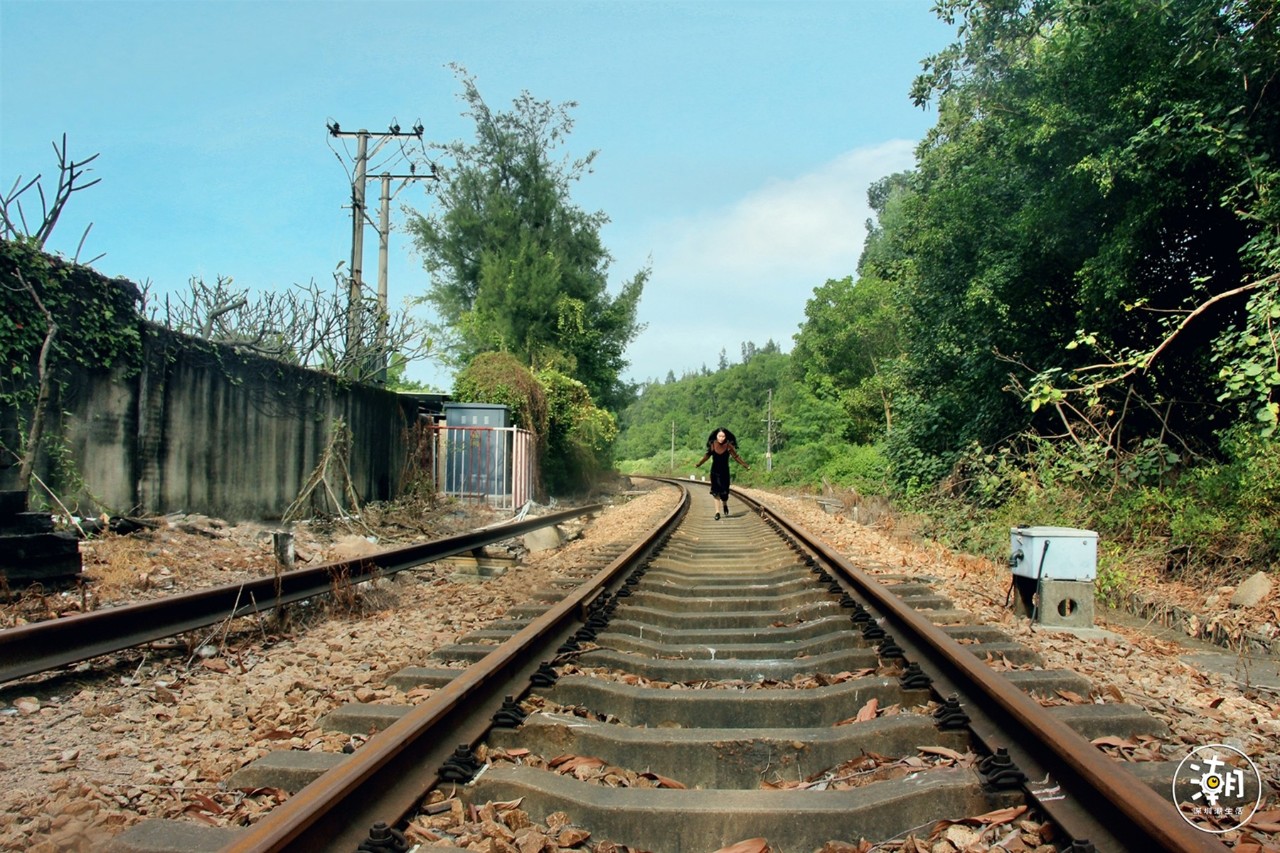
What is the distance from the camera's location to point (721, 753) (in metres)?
2.93

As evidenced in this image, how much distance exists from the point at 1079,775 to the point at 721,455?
1225 cm

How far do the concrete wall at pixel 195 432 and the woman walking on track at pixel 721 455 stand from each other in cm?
575

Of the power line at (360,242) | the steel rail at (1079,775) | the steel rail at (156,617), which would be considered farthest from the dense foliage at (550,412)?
the steel rail at (1079,775)

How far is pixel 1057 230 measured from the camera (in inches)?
410

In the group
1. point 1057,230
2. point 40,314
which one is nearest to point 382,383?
point 40,314

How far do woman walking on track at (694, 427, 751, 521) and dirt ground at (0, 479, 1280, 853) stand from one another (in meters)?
5.95

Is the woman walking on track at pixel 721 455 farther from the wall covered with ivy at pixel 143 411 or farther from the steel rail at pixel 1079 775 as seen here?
the steel rail at pixel 1079 775

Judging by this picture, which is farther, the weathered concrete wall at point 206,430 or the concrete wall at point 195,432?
the weathered concrete wall at point 206,430

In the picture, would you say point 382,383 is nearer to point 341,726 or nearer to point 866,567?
point 866,567

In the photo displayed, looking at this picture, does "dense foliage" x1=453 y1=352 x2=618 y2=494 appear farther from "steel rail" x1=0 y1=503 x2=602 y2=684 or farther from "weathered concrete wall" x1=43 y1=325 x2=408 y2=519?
"steel rail" x1=0 y1=503 x2=602 y2=684

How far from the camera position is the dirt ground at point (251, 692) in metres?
2.64

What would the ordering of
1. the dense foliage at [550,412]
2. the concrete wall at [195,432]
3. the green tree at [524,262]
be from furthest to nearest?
1. the green tree at [524,262]
2. the dense foliage at [550,412]
3. the concrete wall at [195,432]

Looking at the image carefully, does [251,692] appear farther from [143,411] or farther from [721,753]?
[143,411]

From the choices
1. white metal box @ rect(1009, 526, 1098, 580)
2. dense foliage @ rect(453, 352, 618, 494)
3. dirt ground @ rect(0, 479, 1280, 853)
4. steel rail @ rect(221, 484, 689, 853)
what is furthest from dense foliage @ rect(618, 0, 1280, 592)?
dense foliage @ rect(453, 352, 618, 494)
